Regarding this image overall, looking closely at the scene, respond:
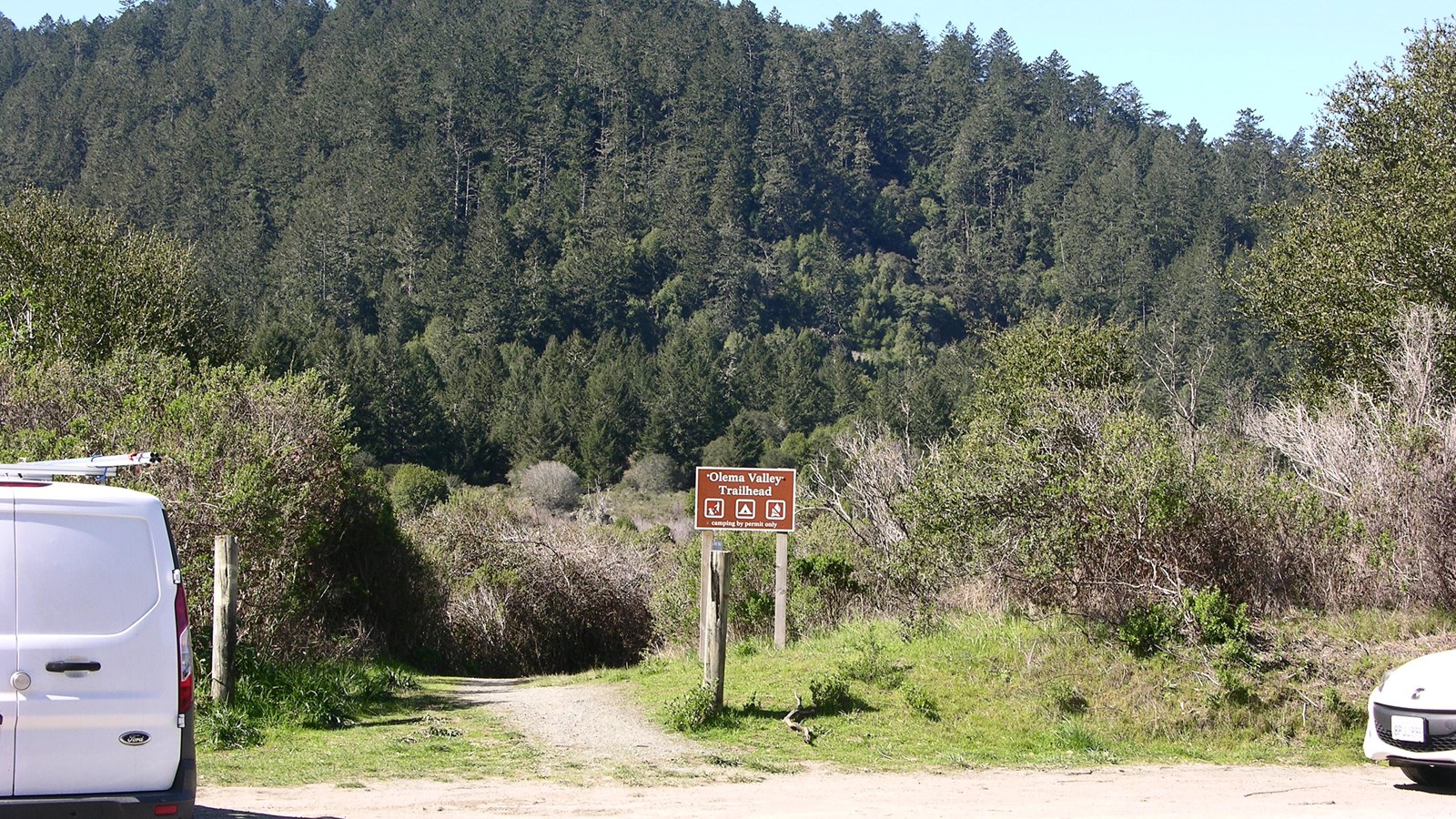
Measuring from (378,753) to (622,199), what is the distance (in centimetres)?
13147

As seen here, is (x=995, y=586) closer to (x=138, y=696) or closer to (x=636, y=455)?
(x=138, y=696)

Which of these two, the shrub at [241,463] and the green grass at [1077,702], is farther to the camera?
the shrub at [241,463]

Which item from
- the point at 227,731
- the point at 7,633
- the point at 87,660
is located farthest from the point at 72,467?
the point at 227,731

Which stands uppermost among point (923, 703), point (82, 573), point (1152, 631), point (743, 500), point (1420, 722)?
point (82, 573)

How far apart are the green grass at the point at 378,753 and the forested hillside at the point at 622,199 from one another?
215ft

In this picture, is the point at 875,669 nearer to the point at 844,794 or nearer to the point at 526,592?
the point at 844,794

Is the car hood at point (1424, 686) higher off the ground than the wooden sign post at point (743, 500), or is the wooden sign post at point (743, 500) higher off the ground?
the wooden sign post at point (743, 500)

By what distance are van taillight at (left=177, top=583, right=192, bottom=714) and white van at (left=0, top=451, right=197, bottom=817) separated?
0.04ft

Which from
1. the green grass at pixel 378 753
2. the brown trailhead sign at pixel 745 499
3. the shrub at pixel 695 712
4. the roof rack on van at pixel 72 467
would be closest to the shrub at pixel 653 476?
the brown trailhead sign at pixel 745 499

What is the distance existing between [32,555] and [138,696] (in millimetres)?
732

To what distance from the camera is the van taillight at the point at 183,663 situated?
5.74 metres

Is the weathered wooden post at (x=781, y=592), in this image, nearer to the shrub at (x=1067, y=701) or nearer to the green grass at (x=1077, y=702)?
the green grass at (x=1077, y=702)

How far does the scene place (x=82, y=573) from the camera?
5.55 metres

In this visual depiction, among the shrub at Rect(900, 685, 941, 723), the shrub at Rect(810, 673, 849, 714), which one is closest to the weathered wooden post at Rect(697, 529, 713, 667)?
the shrub at Rect(810, 673, 849, 714)
